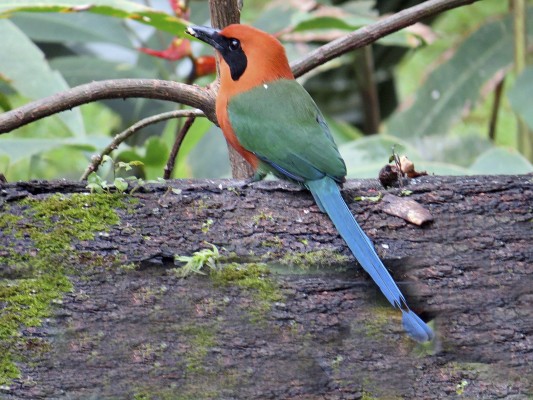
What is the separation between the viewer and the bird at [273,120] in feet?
6.63

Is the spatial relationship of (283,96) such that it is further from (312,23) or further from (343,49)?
(312,23)

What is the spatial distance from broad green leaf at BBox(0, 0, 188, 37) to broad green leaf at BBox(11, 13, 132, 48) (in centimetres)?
137

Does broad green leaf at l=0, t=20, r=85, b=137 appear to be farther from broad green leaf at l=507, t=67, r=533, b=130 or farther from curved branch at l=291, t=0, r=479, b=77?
broad green leaf at l=507, t=67, r=533, b=130

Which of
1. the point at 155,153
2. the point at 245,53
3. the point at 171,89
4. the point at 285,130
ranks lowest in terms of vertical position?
the point at 285,130

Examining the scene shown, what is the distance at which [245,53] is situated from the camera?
8.09 feet

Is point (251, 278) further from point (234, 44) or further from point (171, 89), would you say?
point (234, 44)

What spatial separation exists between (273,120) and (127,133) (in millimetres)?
431

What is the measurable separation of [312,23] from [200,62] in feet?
2.06

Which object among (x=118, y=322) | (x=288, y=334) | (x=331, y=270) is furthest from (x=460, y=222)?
(x=118, y=322)

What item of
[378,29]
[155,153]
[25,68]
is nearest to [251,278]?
[378,29]

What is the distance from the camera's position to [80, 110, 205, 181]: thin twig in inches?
87.0

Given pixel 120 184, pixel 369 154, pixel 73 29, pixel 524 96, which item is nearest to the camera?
pixel 120 184

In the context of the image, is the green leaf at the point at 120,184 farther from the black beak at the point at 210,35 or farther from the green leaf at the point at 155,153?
the green leaf at the point at 155,153

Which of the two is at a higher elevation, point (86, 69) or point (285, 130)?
point (86, 69)
